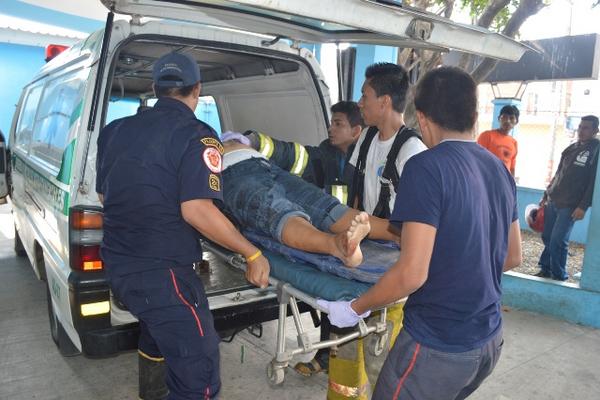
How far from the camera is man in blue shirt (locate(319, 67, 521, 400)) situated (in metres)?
1.43

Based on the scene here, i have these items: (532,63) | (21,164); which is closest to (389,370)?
(21,164)

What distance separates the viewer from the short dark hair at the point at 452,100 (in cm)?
155

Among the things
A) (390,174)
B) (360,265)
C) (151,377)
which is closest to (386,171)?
(390,174)

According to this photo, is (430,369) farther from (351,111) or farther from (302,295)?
(351,111)

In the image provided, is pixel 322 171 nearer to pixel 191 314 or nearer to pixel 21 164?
pixel 191 314

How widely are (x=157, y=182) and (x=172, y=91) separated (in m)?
0.39

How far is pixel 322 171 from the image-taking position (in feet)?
10.8

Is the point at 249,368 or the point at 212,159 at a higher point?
the point at 212,159

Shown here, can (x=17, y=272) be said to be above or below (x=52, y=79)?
below

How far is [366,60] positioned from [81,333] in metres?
5.28

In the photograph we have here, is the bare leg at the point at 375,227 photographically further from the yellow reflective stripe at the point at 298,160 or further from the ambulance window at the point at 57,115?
the ambulance window at the point at 57,115

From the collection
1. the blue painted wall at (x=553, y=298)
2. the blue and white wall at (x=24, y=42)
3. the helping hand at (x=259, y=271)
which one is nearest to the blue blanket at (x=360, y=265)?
the helping hand at (x=259, y=271)

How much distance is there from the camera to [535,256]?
7.06 m

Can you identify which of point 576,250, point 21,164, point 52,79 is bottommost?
point 576,250
